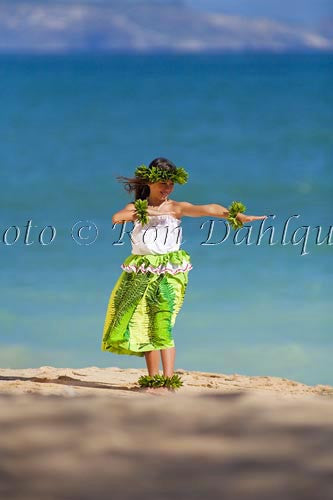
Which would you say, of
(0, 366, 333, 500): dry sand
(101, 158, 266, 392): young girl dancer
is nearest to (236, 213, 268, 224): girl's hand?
(101, 158, 266, 392): young girl dancer

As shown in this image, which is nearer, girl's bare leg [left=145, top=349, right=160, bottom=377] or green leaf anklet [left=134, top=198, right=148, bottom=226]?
green leaf anklet [left=134, top=198, right=148, bottom=226]

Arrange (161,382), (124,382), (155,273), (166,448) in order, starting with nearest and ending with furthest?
(166,448) → (161,382) → (155,273) → (124,382)

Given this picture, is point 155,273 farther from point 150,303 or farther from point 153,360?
point 153,360

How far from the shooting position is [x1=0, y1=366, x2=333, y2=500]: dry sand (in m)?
2.47

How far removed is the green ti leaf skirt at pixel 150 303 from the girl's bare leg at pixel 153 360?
0.06 metres

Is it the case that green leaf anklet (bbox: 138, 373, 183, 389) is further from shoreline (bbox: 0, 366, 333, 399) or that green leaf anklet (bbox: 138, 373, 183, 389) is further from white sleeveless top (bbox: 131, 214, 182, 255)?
white sleeveless top (bbox: 131, 214, 182, 255)

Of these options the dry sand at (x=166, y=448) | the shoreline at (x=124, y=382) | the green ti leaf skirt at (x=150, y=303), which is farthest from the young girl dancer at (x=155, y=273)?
the dry sand at (x=166, y=448)

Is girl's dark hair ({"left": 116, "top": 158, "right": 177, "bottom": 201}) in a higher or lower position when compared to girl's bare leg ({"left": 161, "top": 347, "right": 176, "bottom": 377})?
higher

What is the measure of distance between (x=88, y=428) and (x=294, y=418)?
634 mm

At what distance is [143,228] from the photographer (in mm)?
6172

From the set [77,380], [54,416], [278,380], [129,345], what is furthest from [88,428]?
[278,380]

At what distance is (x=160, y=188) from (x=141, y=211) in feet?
0.87

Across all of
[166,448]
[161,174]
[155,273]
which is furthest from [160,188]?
[166,448]

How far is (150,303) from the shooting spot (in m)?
6.17
